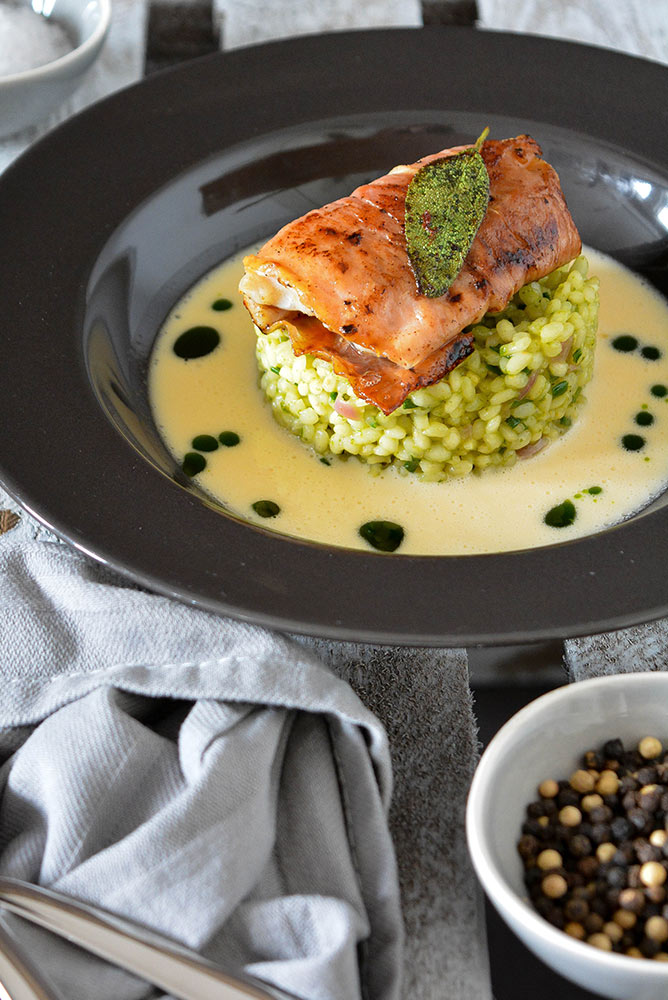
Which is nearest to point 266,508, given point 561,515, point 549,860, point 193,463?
point 193,463

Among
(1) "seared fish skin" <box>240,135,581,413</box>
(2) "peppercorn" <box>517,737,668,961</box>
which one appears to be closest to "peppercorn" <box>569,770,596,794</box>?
(2) "peppercorn" <box>517,737,668,961</box>

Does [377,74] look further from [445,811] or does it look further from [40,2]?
[445,811]

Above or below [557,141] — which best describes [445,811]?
below

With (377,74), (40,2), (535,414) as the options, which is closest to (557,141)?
(377,74)

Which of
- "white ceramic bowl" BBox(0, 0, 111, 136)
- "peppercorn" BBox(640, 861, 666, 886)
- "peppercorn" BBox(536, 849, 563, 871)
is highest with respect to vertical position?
"white ceramic bowl" BBox(0, 0, 111, 136)

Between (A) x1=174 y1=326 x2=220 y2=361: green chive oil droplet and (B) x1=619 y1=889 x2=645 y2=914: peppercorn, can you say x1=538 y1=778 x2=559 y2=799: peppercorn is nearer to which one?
(B) x1=619 y1=889 x2=645 y2=914: peppercorn
